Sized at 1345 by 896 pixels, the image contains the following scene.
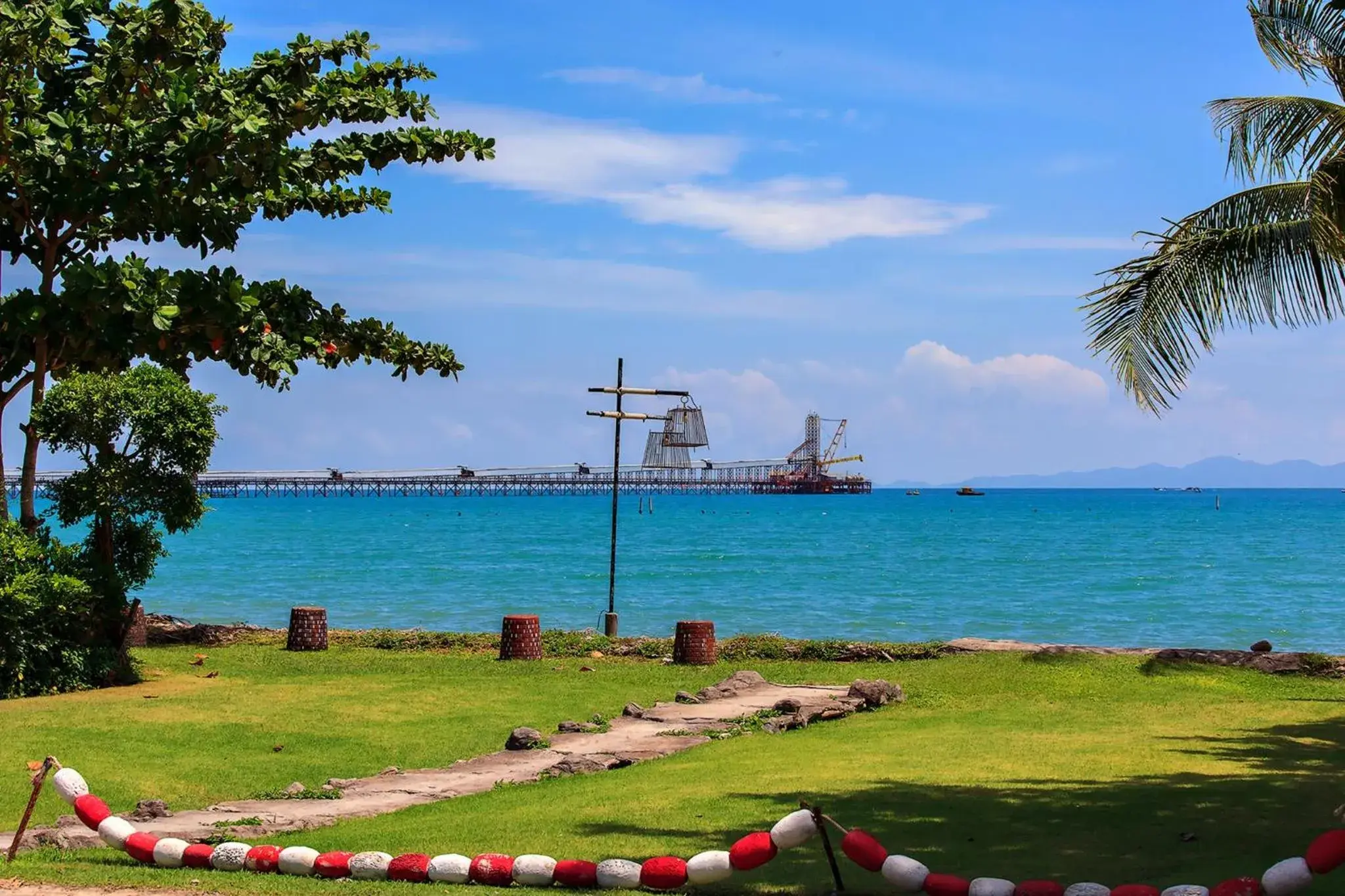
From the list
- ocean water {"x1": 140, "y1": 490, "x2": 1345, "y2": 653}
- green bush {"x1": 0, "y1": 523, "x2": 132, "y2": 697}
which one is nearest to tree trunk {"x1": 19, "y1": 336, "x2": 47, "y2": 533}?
green bush {"x1": 0, "y1": 523, "x2": 132, "y2": 697}

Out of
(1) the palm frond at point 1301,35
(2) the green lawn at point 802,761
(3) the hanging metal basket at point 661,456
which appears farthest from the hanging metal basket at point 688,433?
(1) the palm frond at point 1301,35

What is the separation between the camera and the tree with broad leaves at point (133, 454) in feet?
68.4

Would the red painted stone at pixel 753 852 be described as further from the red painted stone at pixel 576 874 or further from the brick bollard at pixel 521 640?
the brick bollard at pixel 521 640

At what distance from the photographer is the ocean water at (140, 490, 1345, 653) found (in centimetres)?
3962

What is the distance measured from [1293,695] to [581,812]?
10864 mm

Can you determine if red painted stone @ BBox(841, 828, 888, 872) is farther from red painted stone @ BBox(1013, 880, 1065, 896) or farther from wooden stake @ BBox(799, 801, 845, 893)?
red painted stone @ BBox(1013, 880, 1065, 896)

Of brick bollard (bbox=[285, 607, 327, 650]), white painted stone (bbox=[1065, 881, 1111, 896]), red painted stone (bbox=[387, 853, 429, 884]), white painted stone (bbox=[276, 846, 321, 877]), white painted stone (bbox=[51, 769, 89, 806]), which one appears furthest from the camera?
brick bollard (bbox=[285, 607, 327, 650])

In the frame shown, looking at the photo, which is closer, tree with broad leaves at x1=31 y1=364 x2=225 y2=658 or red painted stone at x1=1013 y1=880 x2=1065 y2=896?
red painted stone at x1=1013 y1=880 x2=1065 y2=896

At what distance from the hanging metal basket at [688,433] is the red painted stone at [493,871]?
25.3 metres

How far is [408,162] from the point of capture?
563 inches

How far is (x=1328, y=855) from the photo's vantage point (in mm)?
6652

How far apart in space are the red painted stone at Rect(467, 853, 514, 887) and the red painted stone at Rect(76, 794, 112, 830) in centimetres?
284

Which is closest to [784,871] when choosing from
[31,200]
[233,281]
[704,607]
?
[233,281]

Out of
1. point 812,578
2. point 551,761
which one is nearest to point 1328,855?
point 551,761
